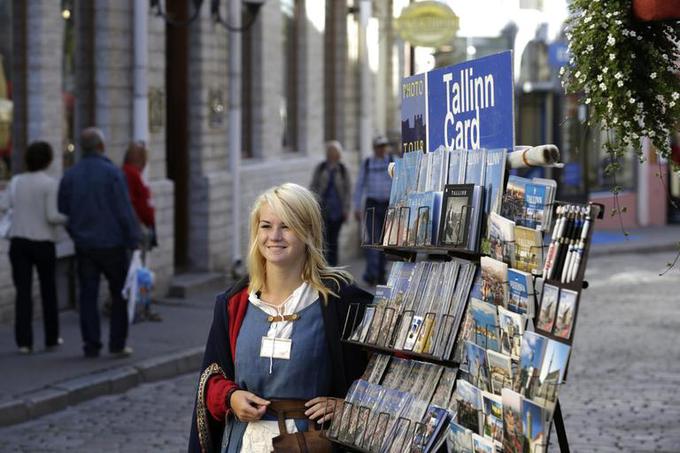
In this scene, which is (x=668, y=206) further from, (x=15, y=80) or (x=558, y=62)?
(x=15, y=80)

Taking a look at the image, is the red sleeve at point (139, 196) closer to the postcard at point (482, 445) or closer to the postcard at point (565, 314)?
the postcard at point (482, 445)

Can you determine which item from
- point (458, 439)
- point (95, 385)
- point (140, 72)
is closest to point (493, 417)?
point (458, 439)

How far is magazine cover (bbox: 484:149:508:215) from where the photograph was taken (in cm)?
471

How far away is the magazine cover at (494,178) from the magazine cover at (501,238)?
0.08 m

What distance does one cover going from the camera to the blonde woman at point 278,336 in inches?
201

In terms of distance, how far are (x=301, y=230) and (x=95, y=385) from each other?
20.9 feet

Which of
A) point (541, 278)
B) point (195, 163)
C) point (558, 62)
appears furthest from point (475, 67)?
point (558, 62)

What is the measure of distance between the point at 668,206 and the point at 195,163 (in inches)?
639

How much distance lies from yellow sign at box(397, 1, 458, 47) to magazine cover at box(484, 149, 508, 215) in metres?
15.8

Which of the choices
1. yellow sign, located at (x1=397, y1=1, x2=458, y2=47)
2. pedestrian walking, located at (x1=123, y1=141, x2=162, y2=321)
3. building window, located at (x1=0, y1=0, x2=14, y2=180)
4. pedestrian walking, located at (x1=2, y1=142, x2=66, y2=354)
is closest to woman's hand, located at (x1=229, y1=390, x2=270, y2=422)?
pedestrian walking, located at (x1=2, y1=142, x2=66, y2=354)

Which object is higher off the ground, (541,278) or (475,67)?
(475,67)

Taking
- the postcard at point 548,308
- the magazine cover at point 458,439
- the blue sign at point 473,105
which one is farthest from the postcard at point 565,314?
the blue sign at point 473,105

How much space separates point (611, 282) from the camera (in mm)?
20422

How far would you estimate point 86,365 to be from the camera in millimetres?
12055
